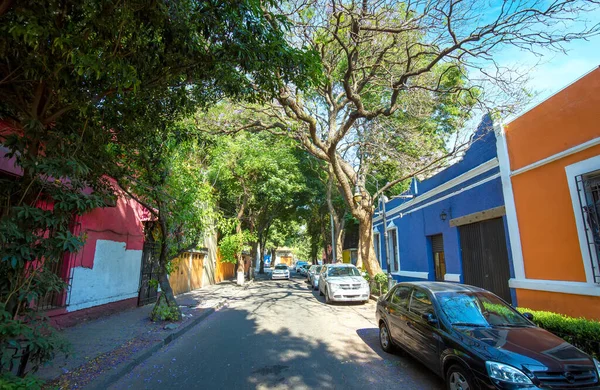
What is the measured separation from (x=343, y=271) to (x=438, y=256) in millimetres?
3995

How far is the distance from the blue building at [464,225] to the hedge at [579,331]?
10.5 feet

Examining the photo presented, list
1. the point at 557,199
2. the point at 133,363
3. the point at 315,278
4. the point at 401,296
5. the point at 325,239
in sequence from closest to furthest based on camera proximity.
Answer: the point at 133,363 → the point at 401,296 → the point at 557,199 → the point at 315,278 → the point at 325,239

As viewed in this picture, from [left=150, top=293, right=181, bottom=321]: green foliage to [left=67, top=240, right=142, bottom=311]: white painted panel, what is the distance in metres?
1.76

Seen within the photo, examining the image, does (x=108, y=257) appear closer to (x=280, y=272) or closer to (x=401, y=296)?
(x=401, y=296)

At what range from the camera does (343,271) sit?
46.6ft

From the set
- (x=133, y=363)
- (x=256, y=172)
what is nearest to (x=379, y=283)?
(x=133, y=363)

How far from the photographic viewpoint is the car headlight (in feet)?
11.0

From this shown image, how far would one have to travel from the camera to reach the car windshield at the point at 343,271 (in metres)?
14.0

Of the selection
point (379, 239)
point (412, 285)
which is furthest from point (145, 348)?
point (379, 239)

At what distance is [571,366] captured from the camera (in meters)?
3.46

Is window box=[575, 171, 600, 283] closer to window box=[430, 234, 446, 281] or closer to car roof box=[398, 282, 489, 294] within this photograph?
car roof box=[398, 282, 489, 294]

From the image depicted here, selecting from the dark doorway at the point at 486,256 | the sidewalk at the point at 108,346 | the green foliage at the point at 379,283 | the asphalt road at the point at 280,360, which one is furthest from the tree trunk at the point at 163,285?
the dark doorway at the point at 486,256

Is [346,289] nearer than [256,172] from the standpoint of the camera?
Yes

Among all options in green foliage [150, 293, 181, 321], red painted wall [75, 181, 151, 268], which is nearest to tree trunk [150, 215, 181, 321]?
green foliage [150, 293, 181, 321]
